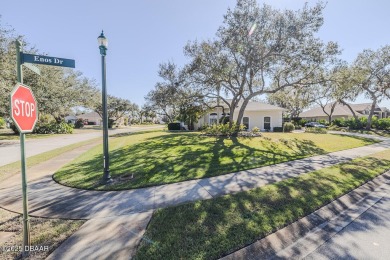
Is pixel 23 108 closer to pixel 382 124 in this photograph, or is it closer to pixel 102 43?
pixel 102 43

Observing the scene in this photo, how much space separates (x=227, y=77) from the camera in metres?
18.4

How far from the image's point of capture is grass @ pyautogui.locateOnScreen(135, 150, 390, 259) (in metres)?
3.15

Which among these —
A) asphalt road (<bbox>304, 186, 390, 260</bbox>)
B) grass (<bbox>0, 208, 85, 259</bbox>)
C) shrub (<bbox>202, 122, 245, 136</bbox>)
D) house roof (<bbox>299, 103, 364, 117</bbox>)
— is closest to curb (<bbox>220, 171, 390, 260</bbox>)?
asphalt road (<bbox>304, 186, 390, 260</bbox>)

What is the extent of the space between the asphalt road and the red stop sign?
4.41 m

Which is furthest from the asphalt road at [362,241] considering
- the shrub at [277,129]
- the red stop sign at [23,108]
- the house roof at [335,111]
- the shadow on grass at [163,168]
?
the house roof at [335,111]

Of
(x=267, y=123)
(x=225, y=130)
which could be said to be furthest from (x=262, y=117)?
(x=225, y=130)

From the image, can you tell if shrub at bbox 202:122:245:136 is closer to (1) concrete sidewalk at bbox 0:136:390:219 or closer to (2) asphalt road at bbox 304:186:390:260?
(1) concrete sidewalk at bbox 0:136:390:219

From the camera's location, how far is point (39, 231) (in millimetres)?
3633

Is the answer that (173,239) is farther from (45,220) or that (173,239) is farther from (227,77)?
(227,77)

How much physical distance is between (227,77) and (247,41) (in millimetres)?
3804

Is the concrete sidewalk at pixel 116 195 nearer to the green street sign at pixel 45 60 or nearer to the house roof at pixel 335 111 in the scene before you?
the green street sign at pixel 45 60

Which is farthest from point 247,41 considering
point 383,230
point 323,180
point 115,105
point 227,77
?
point 115,105

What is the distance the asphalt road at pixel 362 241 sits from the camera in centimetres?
313

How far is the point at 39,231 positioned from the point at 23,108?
2329 mm
